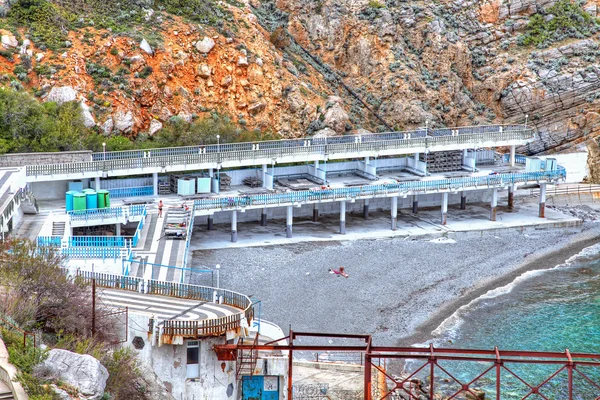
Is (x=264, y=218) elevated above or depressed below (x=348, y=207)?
below

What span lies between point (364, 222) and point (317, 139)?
6274mm

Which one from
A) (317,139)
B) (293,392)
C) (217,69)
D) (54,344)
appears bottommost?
(293,392)

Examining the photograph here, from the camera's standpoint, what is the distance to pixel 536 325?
46.3 meters

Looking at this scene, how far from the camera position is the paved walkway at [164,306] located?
33.9m

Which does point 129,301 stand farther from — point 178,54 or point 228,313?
point 178,54

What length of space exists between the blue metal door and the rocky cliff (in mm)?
33876

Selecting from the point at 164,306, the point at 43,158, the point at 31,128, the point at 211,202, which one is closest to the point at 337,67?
the point at 211,202

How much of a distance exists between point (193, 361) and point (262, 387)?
10.9 ft

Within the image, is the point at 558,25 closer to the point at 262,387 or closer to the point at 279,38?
the point at 279,38

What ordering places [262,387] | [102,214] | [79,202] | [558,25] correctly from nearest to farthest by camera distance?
[262,387] < [102,214] < [79,202] < [558,25]

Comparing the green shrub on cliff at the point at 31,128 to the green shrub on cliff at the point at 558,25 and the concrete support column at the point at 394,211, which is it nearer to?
the concrete support column at the point at 394,211

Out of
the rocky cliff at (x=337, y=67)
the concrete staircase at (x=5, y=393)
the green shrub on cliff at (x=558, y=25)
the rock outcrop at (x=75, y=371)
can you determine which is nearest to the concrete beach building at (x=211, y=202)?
the rock outcrop at (x=75, y=371)

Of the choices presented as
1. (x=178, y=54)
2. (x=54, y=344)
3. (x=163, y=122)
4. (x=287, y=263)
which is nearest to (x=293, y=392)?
(x=54, y=344)

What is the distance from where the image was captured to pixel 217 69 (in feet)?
242
